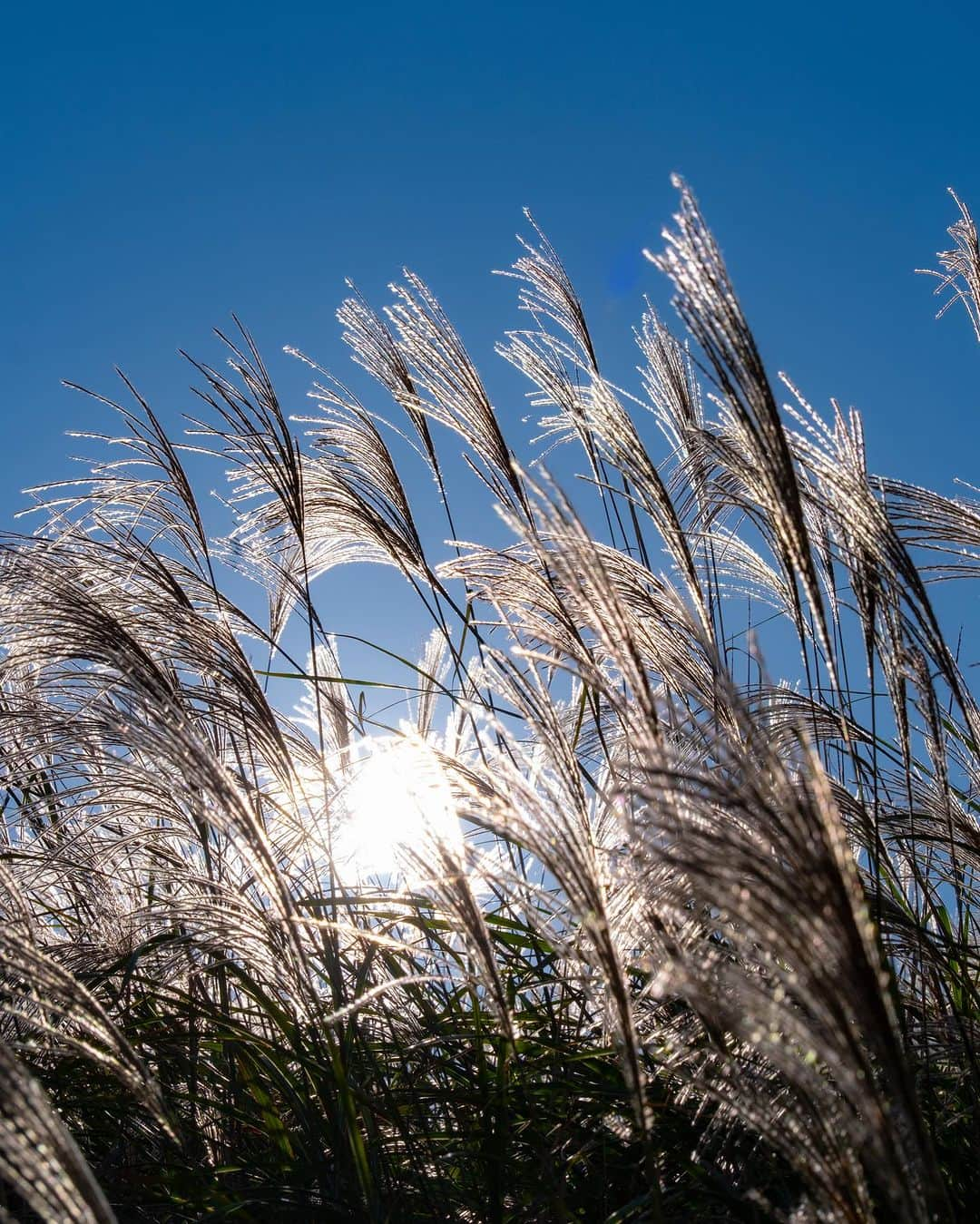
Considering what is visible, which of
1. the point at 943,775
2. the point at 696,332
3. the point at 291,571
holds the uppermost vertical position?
the point at 291,571

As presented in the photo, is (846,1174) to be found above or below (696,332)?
below

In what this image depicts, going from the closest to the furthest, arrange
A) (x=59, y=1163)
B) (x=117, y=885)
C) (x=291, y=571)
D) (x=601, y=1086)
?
(x=59, y=1163), (x=601, y=1086), (x=117, y=885), (x=291, y=571)

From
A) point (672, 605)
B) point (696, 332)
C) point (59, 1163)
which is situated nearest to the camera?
→ point (59, 1163)

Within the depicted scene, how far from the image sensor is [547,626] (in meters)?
1.85

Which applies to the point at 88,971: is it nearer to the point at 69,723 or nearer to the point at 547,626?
the point at 69,723

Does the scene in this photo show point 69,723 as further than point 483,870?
Yes

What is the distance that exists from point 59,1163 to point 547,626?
3.94 ft

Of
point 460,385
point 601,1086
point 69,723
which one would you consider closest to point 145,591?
point 69,723

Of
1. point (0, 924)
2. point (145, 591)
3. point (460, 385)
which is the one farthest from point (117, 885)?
point (460, 385)

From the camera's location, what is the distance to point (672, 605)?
6.60 feet

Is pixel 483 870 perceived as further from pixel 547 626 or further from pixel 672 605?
pixel 672 605

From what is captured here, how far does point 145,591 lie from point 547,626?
108cm

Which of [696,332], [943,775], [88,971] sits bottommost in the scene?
[88,971]

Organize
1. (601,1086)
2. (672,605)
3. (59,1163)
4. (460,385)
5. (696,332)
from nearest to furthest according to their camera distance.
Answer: (59,1163) < (696,332) < (601,1086) < (672,605) < (460,385)
